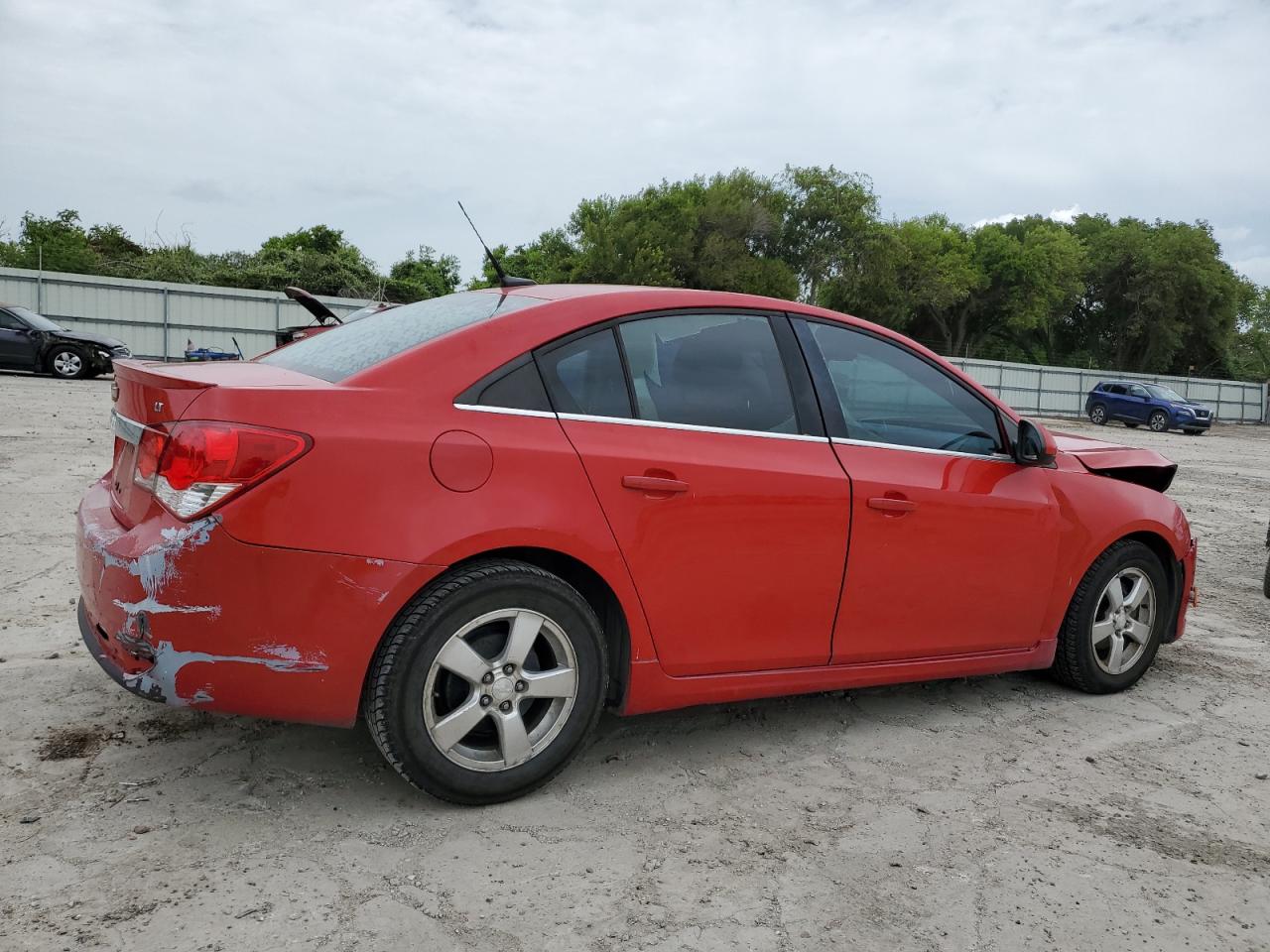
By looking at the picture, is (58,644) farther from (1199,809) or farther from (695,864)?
(1199,809)

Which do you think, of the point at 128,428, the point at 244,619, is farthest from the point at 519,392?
the point at 128,428

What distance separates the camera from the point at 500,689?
9.92 ft

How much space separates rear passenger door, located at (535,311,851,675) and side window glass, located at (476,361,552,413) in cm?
4

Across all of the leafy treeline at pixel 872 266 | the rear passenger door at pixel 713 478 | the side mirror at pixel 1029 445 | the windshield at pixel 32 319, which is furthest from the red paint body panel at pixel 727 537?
the leafy treeline at pixel 872 266

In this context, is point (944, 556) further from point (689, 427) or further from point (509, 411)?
point (509, 411)

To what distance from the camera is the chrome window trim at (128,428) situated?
302 centimetres

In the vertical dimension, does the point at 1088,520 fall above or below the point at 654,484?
below

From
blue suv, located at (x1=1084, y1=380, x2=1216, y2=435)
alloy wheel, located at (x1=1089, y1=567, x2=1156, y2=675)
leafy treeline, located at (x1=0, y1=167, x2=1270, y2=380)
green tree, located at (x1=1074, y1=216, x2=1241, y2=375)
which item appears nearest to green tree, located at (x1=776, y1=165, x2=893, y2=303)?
leafy treeline, located at (x1=0, y1=167, x2=1270, y2=380)

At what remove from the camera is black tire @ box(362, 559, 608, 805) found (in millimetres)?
2885

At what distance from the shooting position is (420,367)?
9.95ft

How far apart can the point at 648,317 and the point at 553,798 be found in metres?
1.53

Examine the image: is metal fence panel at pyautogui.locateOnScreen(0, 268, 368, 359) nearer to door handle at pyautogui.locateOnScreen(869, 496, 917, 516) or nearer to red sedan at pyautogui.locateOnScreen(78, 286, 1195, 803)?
red sedan at pyautogui.locateOnScreen(78, 286, 1195, 803)

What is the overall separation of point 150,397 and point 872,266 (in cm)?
5889

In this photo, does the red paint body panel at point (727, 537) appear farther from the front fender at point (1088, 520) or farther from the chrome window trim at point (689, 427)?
the front fender at point (1088, 520)
